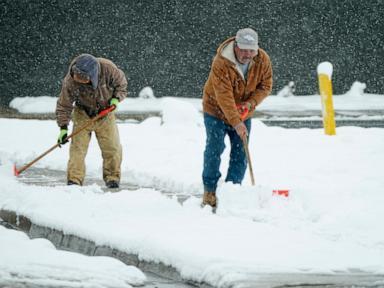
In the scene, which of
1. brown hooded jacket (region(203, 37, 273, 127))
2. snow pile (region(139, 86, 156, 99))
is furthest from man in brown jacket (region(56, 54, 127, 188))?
Answer: snow pile (region(139, 86, 156, 99))

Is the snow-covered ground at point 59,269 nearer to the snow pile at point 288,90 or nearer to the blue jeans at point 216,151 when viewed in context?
the blue jeans at point 216,151

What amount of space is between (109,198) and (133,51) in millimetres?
11311

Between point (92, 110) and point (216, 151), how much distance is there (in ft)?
5.55

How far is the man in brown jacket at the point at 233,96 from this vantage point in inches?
289

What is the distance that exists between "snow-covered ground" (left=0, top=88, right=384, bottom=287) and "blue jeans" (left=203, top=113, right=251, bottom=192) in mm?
249

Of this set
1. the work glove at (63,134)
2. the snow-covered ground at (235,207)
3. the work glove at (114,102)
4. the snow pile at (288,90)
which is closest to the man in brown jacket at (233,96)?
the snow-covered ground at (235,207)

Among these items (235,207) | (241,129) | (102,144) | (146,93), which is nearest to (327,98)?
(102,144)

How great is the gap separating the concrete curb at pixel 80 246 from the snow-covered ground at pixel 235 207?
0.05 m

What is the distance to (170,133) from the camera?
12211 mm

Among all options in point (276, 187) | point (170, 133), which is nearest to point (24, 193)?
point (276, 187)

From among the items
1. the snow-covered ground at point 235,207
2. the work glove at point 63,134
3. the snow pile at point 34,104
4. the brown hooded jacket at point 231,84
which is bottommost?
the snow-covered ground at point 235,207

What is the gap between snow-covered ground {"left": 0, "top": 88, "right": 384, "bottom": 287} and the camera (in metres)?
5.34

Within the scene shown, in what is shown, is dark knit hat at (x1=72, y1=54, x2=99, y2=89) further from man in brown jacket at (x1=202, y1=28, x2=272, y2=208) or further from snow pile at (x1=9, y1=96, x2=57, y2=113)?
snow pile at (x1=9, y1=96, x2=57, y2=113)

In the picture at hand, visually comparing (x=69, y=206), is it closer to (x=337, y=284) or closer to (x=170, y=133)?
(x=337, y=284)
